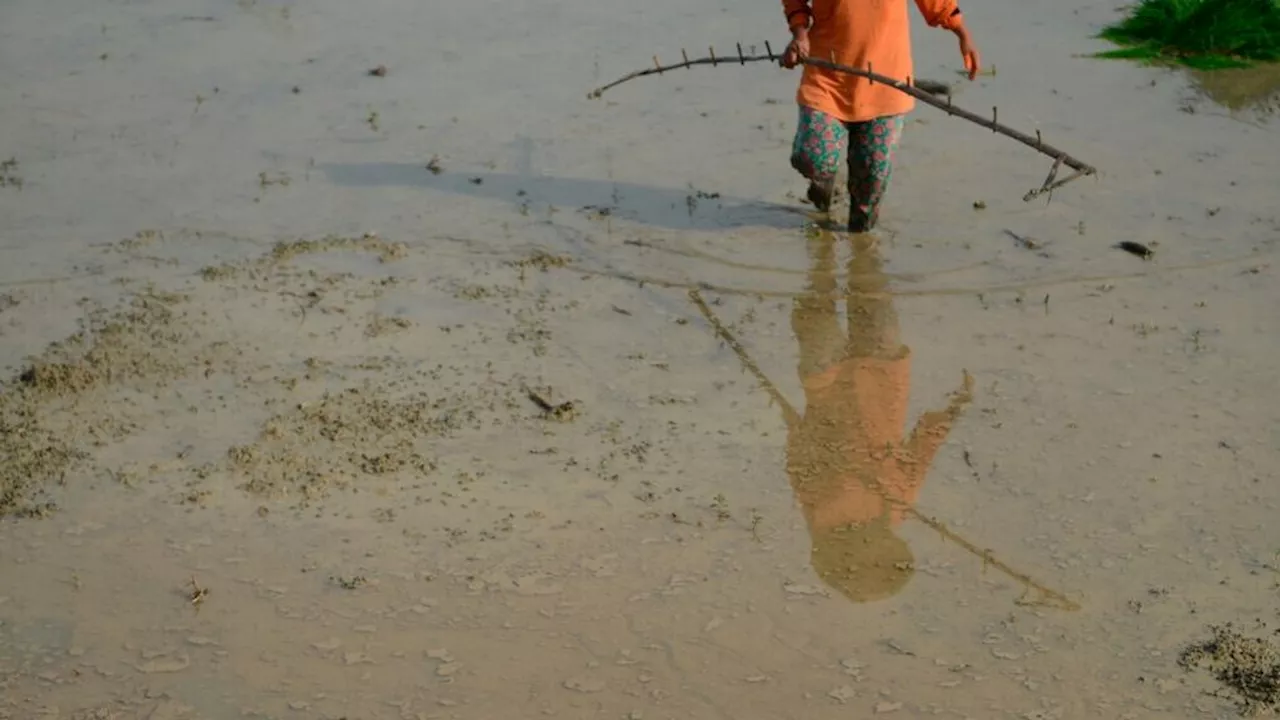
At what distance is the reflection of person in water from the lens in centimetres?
400

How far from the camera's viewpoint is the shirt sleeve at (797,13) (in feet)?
18.4

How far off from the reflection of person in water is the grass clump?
3.18 meters

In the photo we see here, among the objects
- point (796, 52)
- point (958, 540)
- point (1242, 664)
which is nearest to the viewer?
point (1242, 664)

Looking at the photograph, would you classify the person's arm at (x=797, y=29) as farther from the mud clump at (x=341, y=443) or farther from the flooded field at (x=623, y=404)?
the mud clump at (x=341, y=443)

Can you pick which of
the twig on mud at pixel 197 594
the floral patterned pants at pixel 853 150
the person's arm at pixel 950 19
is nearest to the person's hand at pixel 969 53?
the person's arm at pixel 950 19

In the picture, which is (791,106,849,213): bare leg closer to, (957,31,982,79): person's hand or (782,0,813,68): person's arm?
(782,0,813,68): person's arm

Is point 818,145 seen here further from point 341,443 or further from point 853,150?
point 341,443

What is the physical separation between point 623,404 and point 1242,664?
6.45 ft

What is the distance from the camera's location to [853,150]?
595 cm

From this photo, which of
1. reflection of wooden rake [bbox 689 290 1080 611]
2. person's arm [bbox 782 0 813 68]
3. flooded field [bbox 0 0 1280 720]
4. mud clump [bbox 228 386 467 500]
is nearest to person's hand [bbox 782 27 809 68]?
person's arm [bbox 782 0 813 68]

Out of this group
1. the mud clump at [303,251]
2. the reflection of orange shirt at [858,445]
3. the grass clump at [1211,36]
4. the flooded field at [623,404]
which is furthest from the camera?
the grass clump at [1211,36]

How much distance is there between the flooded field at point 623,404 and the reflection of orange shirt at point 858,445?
2 cm

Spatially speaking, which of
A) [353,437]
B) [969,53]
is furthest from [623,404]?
[969,53]

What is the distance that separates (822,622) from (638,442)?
3.34ft
